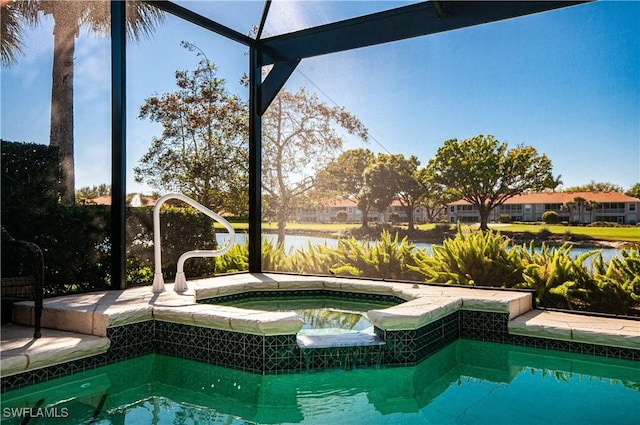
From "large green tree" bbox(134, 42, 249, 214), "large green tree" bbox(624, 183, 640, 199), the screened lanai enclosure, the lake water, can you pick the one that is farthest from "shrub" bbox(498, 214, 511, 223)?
"large green tree" bbox(134, 42, 249, 214)

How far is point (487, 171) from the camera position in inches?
271

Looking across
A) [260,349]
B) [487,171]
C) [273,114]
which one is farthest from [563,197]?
[273,114]

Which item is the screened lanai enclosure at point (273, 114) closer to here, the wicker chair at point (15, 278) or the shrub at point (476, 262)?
the wicker chair at point (15, 278)

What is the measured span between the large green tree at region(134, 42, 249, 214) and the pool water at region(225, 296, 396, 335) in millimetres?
2208

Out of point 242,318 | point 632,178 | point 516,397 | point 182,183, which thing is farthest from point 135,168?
point 632,178

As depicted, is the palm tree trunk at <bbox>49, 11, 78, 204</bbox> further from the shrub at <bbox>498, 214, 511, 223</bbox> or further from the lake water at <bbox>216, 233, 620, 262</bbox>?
the shrub at <bbox>498, 214, 511, 223</bbox>

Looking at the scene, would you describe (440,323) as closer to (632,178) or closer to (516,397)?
(516,397)

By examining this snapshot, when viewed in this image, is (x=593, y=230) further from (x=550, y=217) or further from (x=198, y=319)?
(x=198, y=319)

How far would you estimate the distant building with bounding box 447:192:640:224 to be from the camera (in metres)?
5.80

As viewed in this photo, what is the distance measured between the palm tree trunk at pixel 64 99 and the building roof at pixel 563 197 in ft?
17.3

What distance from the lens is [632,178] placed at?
572cm

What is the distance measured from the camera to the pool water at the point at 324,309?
5156 mm

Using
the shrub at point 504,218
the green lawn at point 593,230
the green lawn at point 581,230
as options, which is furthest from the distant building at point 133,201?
the green lawn at point 593,230

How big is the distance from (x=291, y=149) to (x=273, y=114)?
0.73m
